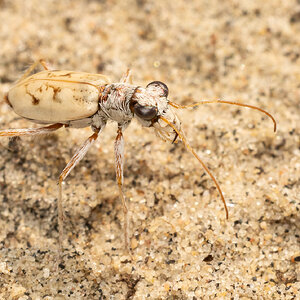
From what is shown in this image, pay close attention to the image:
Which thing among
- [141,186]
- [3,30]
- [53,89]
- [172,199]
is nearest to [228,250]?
[172,199]

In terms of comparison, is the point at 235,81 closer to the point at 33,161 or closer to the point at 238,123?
the point at 238,123

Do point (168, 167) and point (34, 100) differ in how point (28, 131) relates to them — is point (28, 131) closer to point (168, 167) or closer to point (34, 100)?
point (34, 100)

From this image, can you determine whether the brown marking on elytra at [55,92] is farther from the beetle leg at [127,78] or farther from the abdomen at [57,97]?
the beetle leg at [127,78]

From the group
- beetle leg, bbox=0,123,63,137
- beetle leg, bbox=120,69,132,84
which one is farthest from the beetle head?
beetle leg, bbox=0,123,63,137

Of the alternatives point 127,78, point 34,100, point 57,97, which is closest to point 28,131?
point 34,100

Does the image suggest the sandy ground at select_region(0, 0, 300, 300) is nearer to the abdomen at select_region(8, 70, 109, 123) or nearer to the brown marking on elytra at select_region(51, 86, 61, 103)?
the abdomen at select_region(8, 70, 109, 123)
